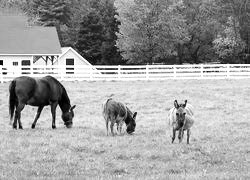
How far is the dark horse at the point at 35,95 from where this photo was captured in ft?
48.8

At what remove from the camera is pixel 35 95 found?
49.6ft

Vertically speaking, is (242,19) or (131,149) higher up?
(242,19)

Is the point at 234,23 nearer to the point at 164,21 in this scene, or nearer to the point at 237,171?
the point at 164,21

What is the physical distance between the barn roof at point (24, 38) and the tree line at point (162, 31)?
5.86m

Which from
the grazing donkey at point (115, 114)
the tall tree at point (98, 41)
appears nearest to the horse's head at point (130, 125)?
the grazing donkey at point (115, 114)

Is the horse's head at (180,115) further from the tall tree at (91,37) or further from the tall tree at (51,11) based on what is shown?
the tall tree at (51,11)

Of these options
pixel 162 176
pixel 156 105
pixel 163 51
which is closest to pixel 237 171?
pixel 162 176

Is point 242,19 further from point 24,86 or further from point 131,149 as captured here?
point 131,149

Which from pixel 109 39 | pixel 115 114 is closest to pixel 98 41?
pixel 109 39

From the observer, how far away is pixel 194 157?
10.4 m

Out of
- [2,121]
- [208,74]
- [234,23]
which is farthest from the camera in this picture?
[234,23]

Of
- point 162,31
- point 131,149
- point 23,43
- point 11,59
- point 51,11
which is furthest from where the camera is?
point 51,11

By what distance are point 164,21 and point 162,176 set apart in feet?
146

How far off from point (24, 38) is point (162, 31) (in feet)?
44.1
